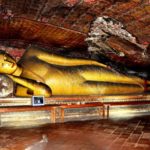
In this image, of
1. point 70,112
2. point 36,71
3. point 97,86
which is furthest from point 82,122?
point 36,71

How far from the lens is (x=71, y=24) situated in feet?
14.7

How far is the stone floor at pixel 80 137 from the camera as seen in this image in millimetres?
3125

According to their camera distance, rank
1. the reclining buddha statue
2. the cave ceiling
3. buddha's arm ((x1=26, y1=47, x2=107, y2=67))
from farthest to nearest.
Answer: buddha's arm ((x1=26, y1=47, x2=107, y2=67)), the reclining buddha statue, the cave ceiling

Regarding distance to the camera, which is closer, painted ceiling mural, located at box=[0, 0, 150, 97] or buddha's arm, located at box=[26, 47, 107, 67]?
painted ceiling mural, located at box=[0, 0, 150, 97]

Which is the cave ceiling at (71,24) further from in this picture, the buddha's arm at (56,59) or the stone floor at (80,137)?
the stone floor at (80,137)

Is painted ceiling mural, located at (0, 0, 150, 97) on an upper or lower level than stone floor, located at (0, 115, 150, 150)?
upper

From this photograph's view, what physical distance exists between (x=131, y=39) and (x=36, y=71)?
210 centimetres

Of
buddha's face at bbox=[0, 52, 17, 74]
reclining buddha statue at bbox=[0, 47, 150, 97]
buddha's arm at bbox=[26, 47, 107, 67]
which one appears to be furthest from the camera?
buddha's arm at bbox=[26, 47, 107, 67]

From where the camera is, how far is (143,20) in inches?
153

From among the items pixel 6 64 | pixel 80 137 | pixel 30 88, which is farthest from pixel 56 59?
pixel 80 137

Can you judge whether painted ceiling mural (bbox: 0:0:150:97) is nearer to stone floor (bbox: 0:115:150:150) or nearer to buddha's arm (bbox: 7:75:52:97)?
buddha's arm (bbox: 7:75:52:97)

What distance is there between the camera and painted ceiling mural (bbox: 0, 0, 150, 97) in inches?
147

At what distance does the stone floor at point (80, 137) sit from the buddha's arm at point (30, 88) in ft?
2.31

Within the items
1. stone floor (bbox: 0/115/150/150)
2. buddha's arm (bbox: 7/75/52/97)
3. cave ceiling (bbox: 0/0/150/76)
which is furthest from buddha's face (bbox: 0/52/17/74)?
stone floor (bbox: 0/115/150/150)
